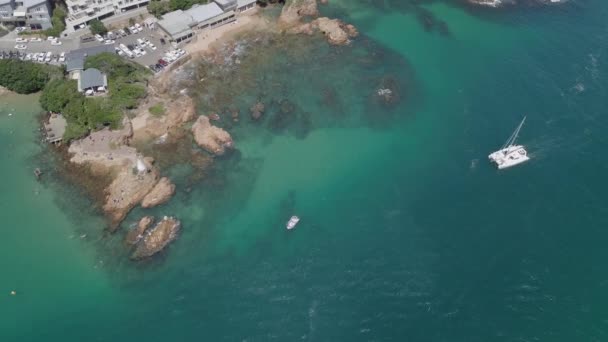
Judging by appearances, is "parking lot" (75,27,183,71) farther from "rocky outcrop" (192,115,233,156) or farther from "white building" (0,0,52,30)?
"rocky outcrop" (192,115,233,156)

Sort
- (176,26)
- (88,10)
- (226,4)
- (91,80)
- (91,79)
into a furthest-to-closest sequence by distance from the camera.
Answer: (226,4)
(88,10)
(176,26)
(91,79)
(91,80)

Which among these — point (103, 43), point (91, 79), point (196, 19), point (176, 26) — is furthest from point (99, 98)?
point (196, 19)

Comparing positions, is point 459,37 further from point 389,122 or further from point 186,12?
point 186,12

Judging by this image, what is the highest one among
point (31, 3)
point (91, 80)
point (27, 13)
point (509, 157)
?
point (31, 3)

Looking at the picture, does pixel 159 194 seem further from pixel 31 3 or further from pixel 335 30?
pixel 31 3

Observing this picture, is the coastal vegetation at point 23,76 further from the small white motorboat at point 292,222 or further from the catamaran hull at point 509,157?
the catamaran hull at point 509,157

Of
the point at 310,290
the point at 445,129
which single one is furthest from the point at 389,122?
the point at 310,290
